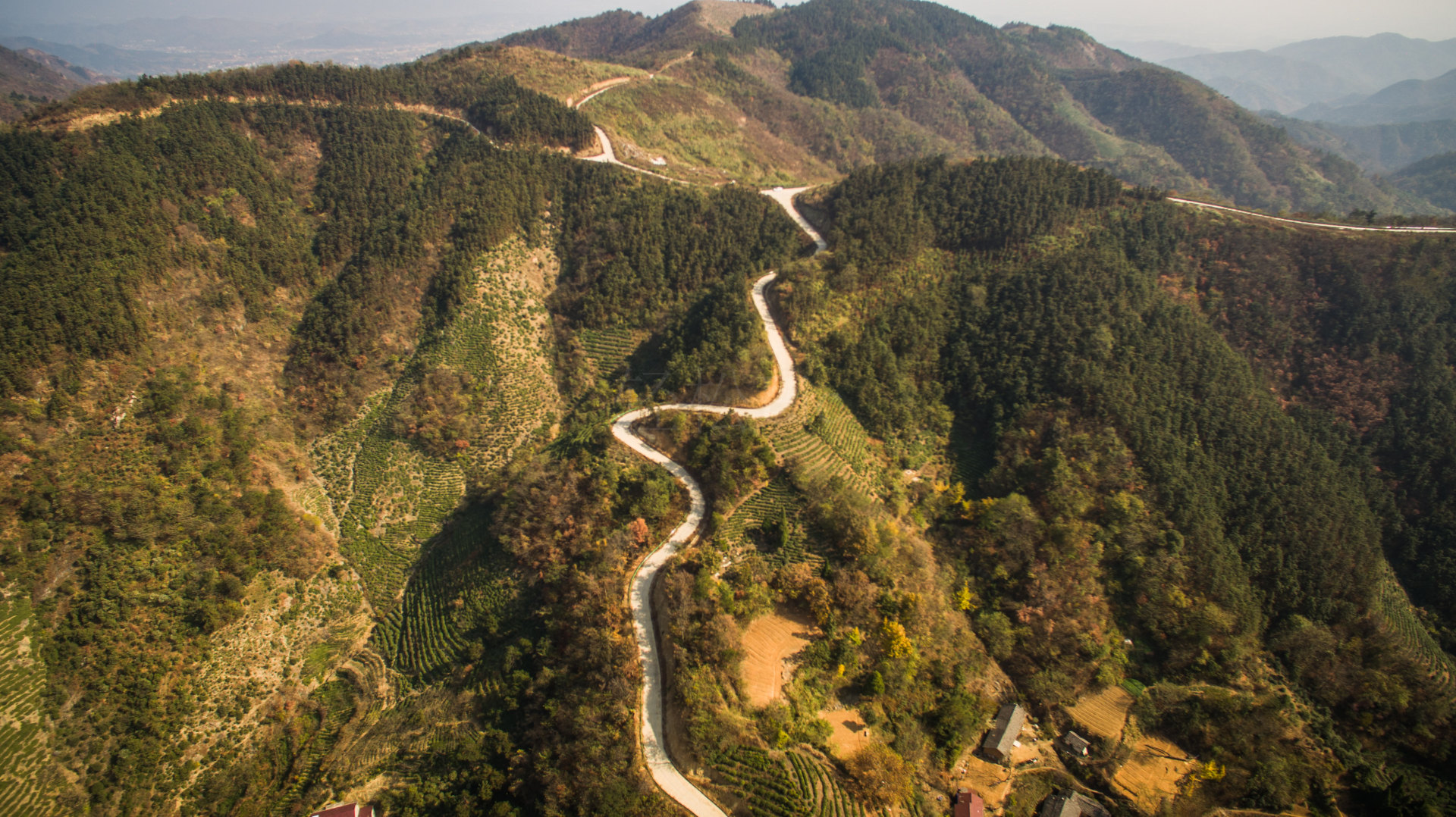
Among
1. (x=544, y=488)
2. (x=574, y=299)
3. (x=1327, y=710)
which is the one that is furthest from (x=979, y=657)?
(x=574, y=299)

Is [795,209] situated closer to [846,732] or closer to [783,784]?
[846,732]

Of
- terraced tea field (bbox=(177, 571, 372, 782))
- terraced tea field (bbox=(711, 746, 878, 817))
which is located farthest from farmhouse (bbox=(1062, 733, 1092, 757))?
terraced tea field (bbox=(177, 571, 372, 782))

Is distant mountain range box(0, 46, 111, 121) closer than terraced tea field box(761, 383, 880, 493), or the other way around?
terraced tea field box(761, 383, 880, 493)

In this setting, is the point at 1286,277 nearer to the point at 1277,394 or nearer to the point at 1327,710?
the point at 1277,394

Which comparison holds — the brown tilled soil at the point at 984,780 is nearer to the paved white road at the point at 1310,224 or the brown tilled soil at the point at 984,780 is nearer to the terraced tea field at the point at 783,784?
the terraced tea field at the point at 783,784

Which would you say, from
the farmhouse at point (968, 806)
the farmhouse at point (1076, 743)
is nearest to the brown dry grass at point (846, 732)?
the farmhouse at point (968, 806)

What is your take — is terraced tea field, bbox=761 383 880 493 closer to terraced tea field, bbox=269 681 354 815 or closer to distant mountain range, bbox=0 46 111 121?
terraced tea field, bbox=269 681 354 815
